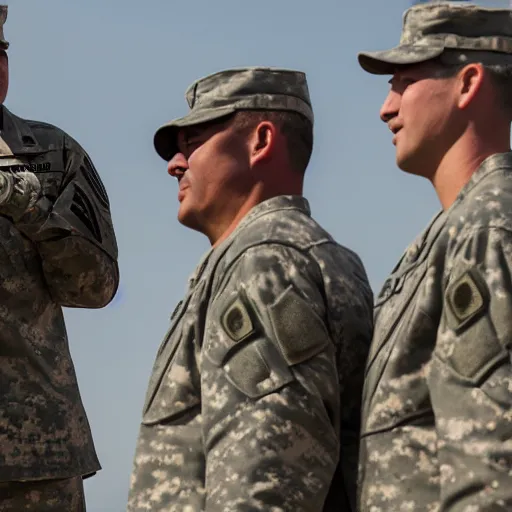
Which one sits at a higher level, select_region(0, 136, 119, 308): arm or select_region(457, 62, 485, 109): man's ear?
select_region(457, 62, 485, 109): man's ear

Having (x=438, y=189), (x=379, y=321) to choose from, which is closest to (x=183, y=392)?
(x=379, y=321)

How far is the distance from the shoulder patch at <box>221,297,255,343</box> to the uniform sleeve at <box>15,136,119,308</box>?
2.66 meters

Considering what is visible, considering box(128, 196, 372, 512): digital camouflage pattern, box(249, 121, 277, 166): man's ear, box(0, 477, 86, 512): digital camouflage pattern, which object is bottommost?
box(0, 477, 86, 512): digital camouflage pattern

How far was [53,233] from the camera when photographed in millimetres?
8914

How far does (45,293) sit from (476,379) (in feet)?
13.7

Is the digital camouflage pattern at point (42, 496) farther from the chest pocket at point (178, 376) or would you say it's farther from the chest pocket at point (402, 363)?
the chest pocket at point (402, 363)

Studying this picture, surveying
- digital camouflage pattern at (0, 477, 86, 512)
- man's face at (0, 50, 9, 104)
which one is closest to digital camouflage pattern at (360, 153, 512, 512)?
digital camouflage pattern at (0, 477, 86, 512)

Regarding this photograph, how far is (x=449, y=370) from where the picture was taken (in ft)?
17.9

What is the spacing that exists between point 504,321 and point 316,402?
1.07 metres

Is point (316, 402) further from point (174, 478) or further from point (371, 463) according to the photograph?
point (174, 478)

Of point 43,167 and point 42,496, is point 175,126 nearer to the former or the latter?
point 43,167

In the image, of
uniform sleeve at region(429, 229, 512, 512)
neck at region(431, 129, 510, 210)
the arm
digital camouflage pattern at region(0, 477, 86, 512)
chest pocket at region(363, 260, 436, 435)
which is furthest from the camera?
the arm

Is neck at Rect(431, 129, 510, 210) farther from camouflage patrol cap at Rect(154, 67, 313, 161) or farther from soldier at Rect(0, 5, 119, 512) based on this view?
soldier at Rect(0, 5, 119, 512)

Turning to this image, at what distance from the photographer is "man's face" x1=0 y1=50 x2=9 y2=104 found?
9250mm
